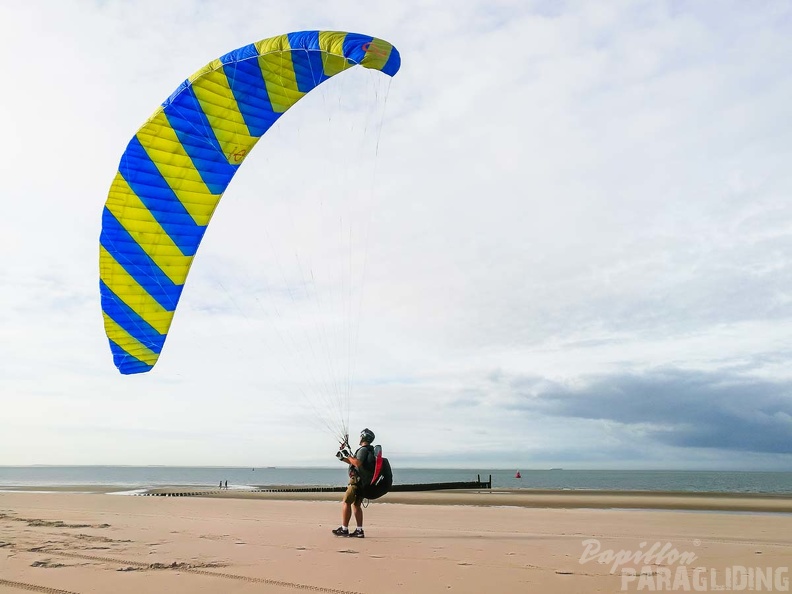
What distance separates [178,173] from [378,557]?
6480 mm

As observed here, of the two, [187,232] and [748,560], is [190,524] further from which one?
[748,560]

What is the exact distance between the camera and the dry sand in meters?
5.63

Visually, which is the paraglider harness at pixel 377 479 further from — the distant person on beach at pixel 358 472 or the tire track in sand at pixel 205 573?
the tire track in sand at pixel 205 573


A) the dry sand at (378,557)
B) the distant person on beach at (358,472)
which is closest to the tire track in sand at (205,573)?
the dry sand at (378,557)

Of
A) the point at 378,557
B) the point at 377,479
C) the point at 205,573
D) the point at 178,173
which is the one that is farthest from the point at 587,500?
the point at 205,573

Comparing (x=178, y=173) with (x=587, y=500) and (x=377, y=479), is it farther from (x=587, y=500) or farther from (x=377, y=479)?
(x=587, y=500)

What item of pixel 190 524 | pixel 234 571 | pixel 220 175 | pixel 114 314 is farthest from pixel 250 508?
pixel 234 571

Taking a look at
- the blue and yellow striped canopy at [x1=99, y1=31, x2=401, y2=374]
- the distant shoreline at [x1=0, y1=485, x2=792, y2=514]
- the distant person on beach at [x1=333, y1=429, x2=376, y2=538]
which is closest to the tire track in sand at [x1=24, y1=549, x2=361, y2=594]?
the distant person on beach at [x1=333, y1=429, x2=376, y2=538]

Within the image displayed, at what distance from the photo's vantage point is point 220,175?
33.4 feet

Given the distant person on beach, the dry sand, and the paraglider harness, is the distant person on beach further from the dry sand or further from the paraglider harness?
the dry sand

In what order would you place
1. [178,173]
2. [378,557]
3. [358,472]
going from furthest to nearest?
1. [178,173]
2. [358,472]
3. [378,557]

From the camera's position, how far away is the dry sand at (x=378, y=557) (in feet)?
18.5

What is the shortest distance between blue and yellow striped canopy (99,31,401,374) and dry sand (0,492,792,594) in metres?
3.08

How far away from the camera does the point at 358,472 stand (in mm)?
8570
